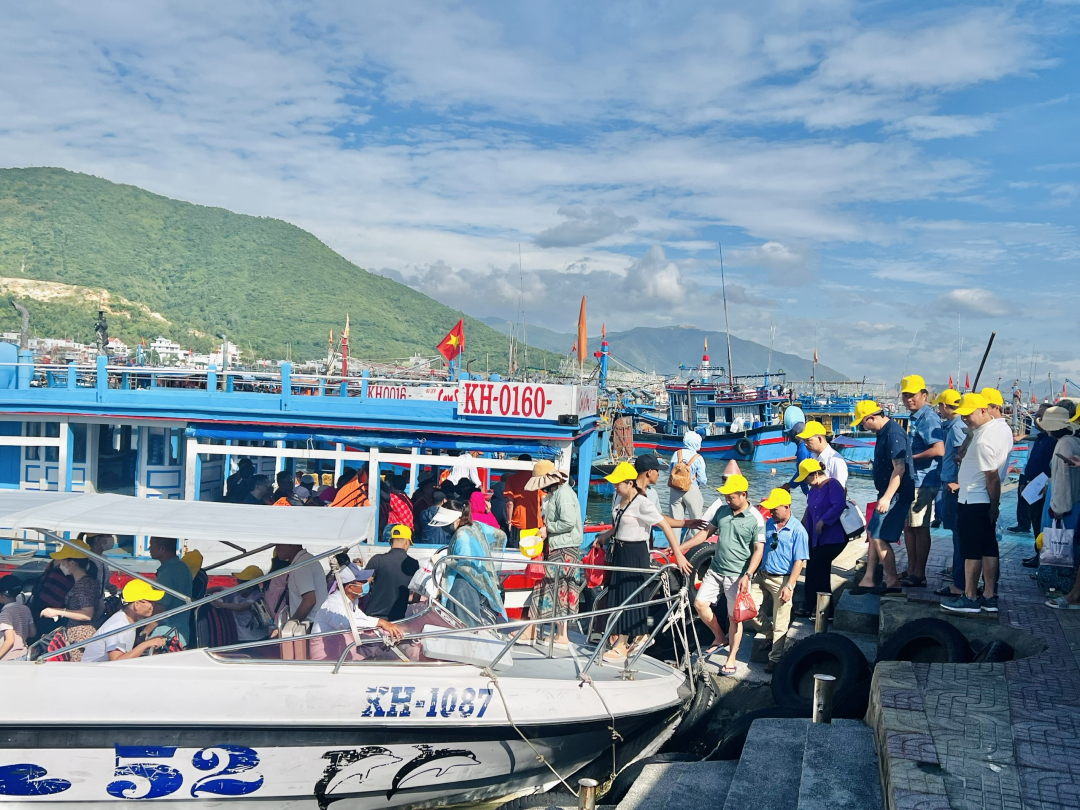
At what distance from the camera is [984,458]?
6.04 meters

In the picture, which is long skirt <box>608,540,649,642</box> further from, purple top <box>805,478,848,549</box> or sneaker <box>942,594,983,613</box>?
sneaker <box>942,594,983,613</box>

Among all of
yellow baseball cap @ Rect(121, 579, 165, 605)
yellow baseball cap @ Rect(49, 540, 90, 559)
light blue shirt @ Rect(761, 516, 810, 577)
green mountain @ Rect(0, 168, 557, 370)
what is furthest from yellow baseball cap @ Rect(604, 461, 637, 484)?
green mountain @ Rect(0, 168, 557, 370)

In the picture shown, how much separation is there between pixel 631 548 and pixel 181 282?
167135mm

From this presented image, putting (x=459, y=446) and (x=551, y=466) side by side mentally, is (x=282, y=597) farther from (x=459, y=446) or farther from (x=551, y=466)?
(x=459, y=446)

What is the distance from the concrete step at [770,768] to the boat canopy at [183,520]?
9.00 ft

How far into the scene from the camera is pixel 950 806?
3398mm

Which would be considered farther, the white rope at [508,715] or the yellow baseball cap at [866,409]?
the yellow baseball cap at [866,409]

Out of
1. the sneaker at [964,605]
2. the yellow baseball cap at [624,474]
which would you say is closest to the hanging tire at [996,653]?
the sneaker at [964,605]

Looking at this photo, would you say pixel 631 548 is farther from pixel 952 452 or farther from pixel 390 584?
pixel 952 452

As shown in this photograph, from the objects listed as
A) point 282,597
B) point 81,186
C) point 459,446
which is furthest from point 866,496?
point 81,186

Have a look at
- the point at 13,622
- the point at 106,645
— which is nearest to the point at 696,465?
the point at 106,645

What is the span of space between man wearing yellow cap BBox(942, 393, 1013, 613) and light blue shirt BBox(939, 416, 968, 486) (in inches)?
33.3

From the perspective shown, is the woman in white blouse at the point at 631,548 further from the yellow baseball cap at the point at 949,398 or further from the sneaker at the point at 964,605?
the yellow baseball cap at the point at 949,398

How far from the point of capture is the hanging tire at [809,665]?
591 centimetres
